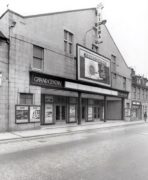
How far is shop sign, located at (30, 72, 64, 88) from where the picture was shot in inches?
688

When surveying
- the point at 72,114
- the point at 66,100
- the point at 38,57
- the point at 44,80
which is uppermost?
the point at 38,57

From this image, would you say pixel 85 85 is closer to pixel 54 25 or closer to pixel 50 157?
pixel 54 25

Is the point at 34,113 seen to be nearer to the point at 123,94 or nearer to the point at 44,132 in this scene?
the point at 44,132

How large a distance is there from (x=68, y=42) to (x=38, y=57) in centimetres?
532

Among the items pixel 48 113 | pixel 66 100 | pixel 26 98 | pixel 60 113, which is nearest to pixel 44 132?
pixel 26 98

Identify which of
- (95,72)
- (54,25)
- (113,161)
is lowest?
(113,161)

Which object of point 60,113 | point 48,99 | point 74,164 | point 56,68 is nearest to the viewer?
point 74,164

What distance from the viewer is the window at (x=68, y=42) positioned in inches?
875

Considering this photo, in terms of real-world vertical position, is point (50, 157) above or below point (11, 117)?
below

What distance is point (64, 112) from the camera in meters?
23.7

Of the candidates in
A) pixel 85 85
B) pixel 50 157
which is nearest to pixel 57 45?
pixel 85 85

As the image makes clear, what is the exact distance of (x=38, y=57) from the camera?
18.6 m

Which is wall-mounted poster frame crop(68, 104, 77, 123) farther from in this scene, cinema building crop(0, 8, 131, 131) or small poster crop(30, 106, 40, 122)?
small poster crop(30, 106, 40, 122)

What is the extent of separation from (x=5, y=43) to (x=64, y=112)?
11.1 meters
